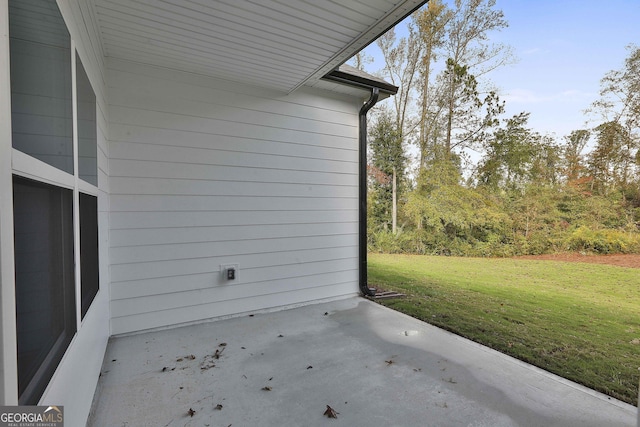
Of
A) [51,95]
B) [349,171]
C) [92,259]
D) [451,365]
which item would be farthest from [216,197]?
[451,365]

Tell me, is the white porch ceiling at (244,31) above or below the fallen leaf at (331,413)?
above

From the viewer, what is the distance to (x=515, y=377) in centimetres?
219

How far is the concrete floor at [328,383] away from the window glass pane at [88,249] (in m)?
0.72

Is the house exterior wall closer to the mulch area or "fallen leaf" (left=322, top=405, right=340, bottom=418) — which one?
"fallen leaf" (left=322, top=405, right=340, bottom=418)

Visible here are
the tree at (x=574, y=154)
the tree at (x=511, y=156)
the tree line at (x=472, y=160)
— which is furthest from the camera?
the tree at (x=511, y=156)

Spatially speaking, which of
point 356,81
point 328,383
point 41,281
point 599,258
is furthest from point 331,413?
point 599,258

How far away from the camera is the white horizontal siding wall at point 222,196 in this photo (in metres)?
2.90

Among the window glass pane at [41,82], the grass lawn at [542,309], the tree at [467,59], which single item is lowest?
the grass lawn at [542,309]

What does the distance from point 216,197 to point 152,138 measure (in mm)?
859

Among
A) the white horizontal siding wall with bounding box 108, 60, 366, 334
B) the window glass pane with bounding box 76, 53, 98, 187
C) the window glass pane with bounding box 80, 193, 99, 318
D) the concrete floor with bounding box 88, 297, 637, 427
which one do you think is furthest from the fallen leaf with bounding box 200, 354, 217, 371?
the window glass pane with bounding box 76, 53, 98, 187

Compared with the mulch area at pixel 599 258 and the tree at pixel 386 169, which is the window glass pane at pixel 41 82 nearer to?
the mulch area at pixel 599 258

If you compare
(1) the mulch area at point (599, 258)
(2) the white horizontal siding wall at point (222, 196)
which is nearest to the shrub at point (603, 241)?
(1) the mulch area at point (599, 258)

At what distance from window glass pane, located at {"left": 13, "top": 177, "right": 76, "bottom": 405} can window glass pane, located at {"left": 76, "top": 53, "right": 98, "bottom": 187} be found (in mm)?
457

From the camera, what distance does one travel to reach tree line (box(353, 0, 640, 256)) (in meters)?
6.88
